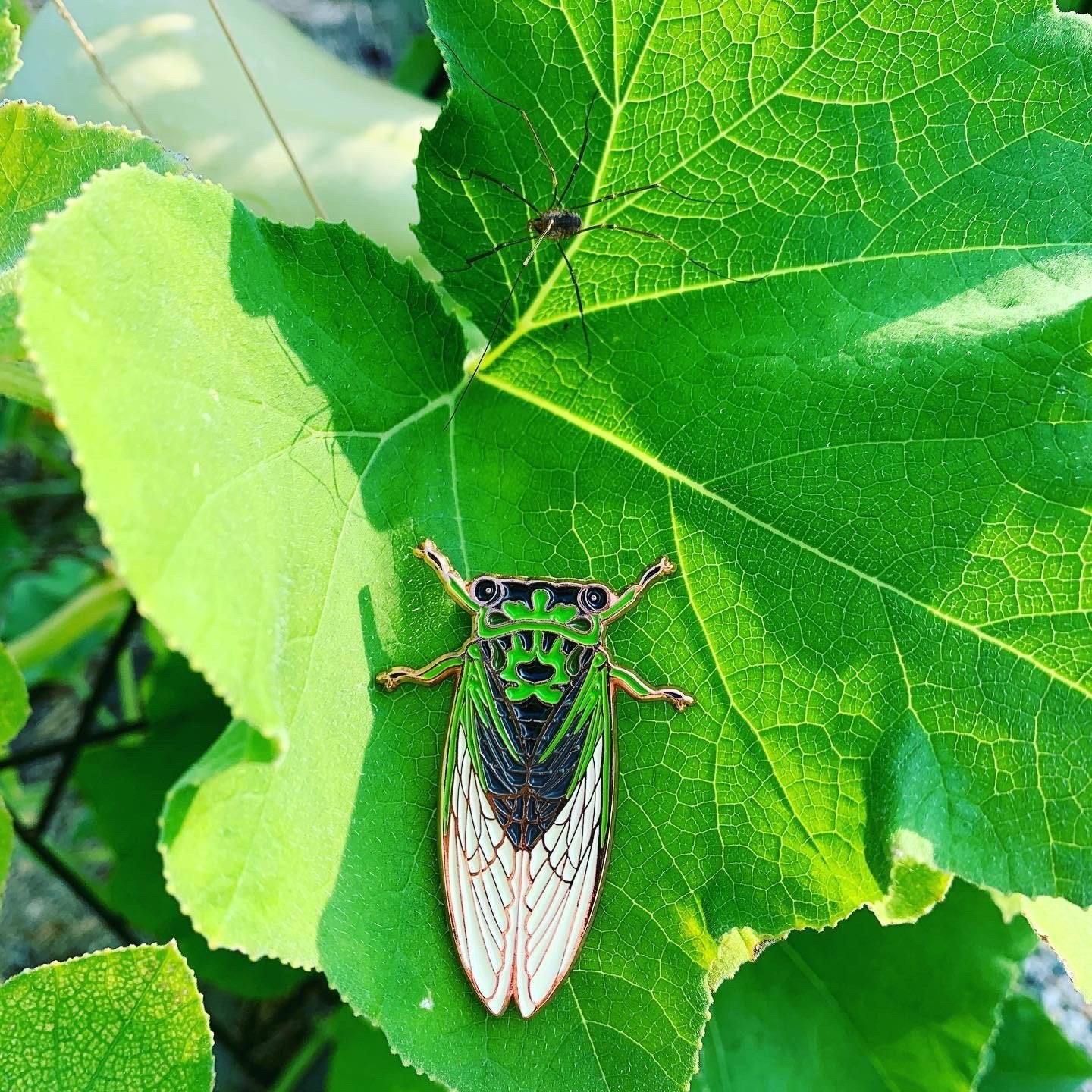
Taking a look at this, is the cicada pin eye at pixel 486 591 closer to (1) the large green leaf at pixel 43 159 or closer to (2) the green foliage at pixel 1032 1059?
(1) the large green leaf at pixel 43 159

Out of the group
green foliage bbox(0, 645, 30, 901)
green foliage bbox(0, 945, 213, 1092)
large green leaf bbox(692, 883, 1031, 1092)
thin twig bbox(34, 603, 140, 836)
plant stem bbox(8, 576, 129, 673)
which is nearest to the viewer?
green foliage bbox(0, 945, 213, 1092)

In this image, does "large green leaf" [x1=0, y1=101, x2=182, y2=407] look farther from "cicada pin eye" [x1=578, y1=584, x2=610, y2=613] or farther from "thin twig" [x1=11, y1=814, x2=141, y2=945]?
"thin twig" [x1=11, y1=814, x2=141, y2=945]

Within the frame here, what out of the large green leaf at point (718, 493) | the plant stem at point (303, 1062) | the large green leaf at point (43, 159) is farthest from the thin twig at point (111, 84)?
the plant stem at point (303, 1062)

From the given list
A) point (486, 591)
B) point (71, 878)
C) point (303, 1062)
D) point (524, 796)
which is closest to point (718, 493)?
point (486, 591)

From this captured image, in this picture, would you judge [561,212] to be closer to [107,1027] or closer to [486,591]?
[486,591]

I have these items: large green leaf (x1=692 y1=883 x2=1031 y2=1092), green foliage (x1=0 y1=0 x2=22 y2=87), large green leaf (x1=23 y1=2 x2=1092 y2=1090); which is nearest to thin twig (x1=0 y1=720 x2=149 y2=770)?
large green leaf (x1=23 y1=2 x2=1092 y2=1090)
